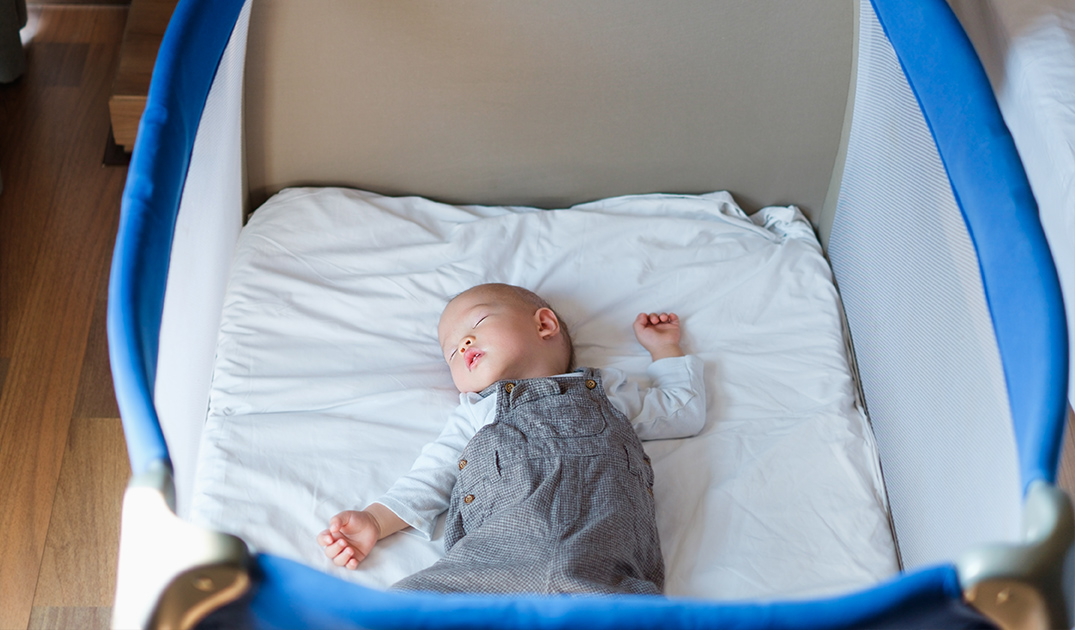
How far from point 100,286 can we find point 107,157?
A: 0.32m

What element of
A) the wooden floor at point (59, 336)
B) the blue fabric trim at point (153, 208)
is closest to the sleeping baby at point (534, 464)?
the blue fabric trim at point (153, 208)

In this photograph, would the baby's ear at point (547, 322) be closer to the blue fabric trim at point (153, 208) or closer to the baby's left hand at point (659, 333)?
the baby's left hand at point (659, 333)

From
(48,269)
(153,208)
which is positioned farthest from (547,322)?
(48,269)

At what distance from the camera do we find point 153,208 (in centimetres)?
76

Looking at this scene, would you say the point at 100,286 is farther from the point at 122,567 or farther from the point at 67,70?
the point at 122,567

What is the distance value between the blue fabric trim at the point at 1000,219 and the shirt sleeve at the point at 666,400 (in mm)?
384

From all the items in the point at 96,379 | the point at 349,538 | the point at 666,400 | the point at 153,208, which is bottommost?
the point at 96,379

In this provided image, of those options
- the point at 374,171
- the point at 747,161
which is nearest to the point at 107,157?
the point at 374,171

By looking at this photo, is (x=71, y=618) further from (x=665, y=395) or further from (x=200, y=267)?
(x=665, y=395)

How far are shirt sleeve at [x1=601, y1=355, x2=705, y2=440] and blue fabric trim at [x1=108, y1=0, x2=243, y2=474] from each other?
54 centimetres

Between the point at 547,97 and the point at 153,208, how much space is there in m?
0.64

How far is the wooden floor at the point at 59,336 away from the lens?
3.97ft

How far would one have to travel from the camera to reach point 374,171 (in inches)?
53.4

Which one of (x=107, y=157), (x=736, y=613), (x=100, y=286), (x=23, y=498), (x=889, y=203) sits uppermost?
(x=889, y=203)
